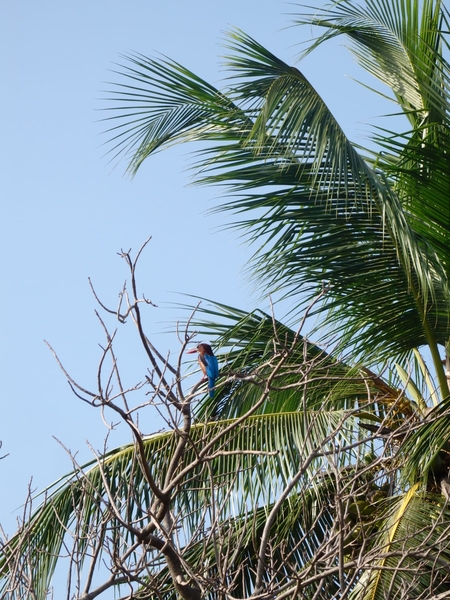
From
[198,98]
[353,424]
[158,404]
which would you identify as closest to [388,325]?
[353,424]

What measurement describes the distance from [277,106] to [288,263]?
996 mm

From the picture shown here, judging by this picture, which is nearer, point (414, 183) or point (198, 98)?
point (414, 183)

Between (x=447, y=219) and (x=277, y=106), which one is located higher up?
(x=277, y=106)

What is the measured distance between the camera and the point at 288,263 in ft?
17.7

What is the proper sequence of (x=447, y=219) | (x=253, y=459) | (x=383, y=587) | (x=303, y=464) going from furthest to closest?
(x=253, y=459) < (x=447, y=219) < (x=383, y=587) < (x=303, y=464)

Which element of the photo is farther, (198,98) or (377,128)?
(198,98)

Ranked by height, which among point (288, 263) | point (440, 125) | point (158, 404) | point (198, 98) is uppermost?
point (198, 98)

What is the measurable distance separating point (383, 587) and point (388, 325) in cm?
159

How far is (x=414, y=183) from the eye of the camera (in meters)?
5.11

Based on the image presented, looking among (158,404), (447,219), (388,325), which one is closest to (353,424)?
(388,325)

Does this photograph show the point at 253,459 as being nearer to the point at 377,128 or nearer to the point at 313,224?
the point at 313,224

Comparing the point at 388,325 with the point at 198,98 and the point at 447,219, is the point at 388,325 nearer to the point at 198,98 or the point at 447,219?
the point at 447,219

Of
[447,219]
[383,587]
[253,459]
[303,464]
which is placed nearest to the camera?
[303,464]

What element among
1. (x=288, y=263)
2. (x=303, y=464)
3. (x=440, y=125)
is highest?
(x=440, y=125)
